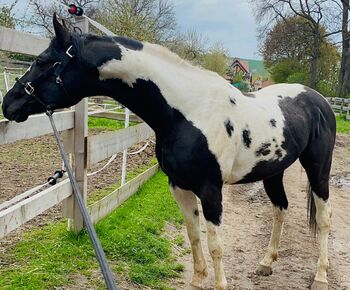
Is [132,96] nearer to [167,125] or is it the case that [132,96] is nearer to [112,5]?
[167,125]

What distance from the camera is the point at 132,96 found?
2.88m

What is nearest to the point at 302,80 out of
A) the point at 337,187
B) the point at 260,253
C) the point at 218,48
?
the point at 218,48

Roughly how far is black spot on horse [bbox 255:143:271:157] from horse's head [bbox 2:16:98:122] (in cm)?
130

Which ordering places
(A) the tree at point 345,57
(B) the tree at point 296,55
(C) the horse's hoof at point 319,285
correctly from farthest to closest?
(B) the tree at point 296,55
(A) the tree at point 345,57
(C) the horse's hoof at point 319,285

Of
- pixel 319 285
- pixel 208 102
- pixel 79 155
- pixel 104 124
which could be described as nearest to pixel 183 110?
pixel 208 102

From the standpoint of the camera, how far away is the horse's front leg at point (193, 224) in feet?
10.6

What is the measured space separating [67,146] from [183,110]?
1.39 meters

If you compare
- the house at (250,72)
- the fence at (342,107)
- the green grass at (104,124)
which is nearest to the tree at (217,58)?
the house at (250,72)

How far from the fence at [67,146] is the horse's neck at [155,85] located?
2.01 feet

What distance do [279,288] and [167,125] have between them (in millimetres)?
1668

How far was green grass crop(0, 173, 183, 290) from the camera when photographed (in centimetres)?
308

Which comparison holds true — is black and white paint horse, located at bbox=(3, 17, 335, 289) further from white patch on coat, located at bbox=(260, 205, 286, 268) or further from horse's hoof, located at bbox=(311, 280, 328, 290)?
white patch on coat, located at bbox=(260, 205, 286, 268)

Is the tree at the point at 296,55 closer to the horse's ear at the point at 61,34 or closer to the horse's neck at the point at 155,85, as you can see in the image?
the horse's neck at the point at 155,85

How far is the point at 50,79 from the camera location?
106 inches
